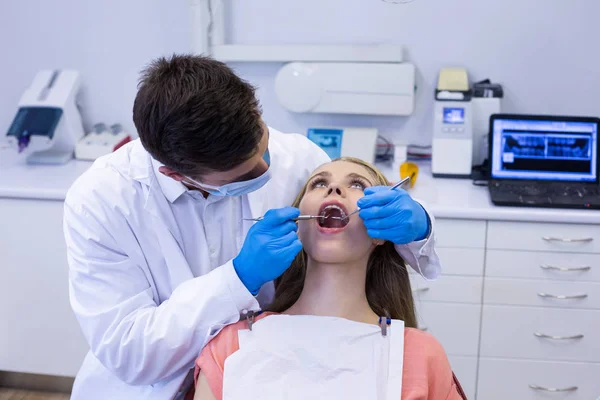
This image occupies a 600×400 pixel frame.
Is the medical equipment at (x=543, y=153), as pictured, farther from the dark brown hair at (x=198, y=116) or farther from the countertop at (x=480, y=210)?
the dark brown hair at (x=198, y=116)

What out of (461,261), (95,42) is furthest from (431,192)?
(95,42)

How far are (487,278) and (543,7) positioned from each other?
1.06 metres

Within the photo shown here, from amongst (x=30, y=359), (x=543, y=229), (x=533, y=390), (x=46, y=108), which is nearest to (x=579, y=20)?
(x=543, y=229)

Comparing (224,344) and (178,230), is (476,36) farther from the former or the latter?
(224,344)

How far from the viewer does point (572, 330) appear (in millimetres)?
2465

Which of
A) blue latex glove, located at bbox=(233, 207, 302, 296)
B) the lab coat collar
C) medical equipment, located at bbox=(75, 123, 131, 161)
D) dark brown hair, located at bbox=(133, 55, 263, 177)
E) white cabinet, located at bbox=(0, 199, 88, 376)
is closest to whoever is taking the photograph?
dark brown hair, located at bbox=(133, 55, 263, 177)

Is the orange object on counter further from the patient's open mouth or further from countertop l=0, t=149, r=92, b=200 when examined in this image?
countertop l=0, t=149, r=92, b=200

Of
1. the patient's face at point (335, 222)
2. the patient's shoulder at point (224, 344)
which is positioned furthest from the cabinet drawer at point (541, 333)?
the patient's shoulder at point (224, 344)

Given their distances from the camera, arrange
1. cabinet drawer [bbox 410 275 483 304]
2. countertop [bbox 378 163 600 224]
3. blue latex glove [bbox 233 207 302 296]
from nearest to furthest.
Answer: blue latex glove [bbox 233 207 302 296]
countertop [bbox 378 163 600 224]
cabinet drawer [bbox 410 275 483 304]

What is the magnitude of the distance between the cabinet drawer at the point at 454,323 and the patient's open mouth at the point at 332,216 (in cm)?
96

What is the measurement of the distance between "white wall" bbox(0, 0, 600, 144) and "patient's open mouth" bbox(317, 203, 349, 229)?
133 cm

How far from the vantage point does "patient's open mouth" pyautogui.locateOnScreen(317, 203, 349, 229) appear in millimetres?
1594

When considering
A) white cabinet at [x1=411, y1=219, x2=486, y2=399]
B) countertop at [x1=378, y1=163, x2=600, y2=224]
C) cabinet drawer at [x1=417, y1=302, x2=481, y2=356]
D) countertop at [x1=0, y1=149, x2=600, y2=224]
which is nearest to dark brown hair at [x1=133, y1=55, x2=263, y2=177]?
countertop at [x1=0, y1=149, x2=600, y2=224]

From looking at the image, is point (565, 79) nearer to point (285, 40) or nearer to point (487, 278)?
point (487, 278)
